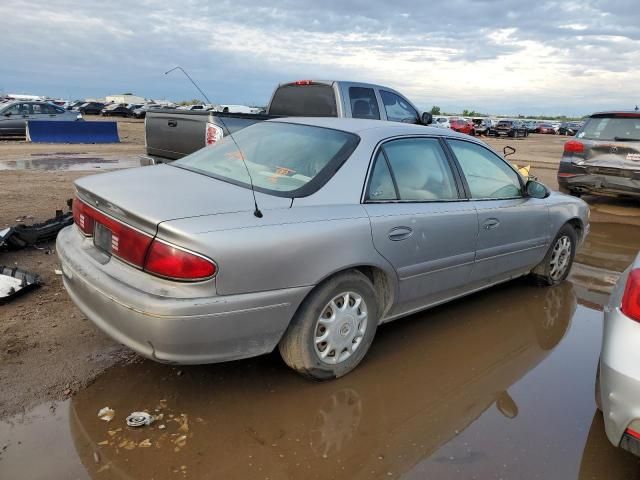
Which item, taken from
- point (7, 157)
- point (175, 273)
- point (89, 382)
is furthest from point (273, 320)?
point (7, 157)

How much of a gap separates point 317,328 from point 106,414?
1255 mm

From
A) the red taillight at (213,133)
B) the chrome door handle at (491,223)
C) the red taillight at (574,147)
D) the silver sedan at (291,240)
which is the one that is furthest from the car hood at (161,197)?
the red taillight at (574,147)

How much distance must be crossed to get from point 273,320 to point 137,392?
3.21 ft

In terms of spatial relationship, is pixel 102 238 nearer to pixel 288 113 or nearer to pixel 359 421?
pixel 359 421

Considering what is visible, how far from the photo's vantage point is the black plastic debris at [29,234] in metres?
5.07

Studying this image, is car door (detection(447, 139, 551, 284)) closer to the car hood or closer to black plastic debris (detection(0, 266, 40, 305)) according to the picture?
the car hood

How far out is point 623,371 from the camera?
232cm

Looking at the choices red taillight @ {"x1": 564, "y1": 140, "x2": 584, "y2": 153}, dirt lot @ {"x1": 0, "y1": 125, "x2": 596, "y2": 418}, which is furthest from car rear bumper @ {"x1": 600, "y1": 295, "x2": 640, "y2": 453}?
red taillight @ {"x1": 564, "y1": 140, "x2": 584, "y2": 153}

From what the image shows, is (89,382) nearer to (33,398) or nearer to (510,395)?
(33,398)

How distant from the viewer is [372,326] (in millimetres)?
3426

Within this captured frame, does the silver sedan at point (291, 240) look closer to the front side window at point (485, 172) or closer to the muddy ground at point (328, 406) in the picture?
the front side window at point (485, 172)

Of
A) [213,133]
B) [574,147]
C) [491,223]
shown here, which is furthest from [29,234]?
[574,147]

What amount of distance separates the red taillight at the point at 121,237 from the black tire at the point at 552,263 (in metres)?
3.89

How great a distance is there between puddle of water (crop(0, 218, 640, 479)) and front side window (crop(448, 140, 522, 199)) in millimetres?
1217
